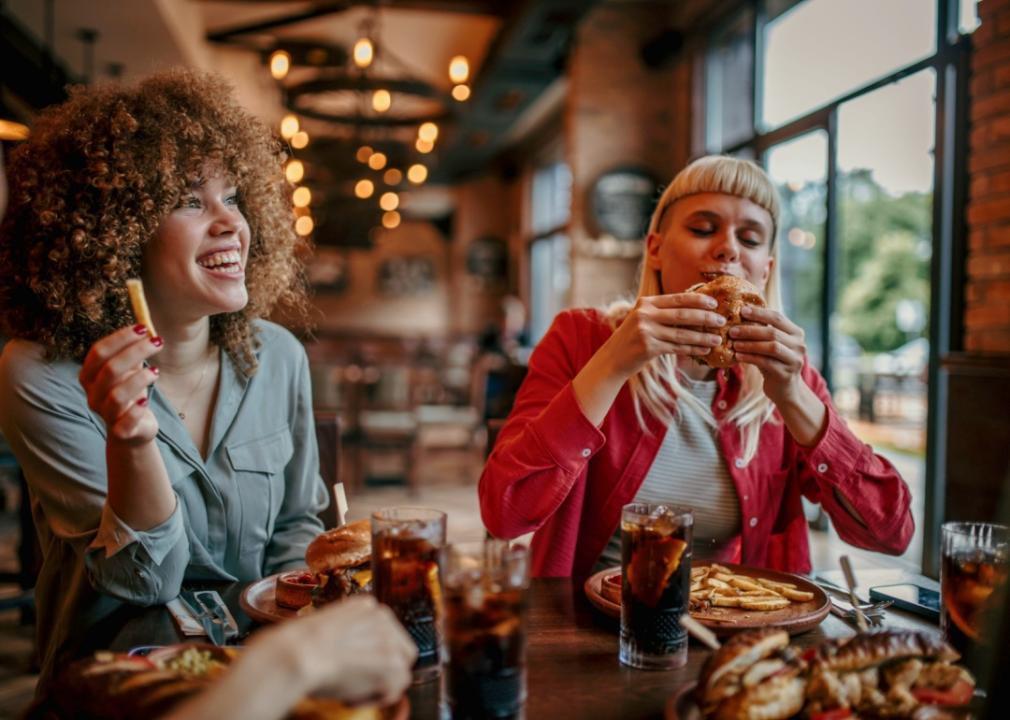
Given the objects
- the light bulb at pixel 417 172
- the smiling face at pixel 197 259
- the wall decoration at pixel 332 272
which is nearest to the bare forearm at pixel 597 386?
the smiling face at pixel 197 259

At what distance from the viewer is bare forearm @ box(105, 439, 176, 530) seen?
110 centimetres

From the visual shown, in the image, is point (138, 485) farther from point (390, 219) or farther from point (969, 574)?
point (390, 219)

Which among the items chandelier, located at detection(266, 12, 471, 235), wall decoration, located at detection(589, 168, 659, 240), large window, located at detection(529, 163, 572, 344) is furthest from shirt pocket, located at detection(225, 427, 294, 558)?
large window, located at detection(529, 163, 572, 344)

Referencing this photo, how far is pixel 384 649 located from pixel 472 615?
0.60 feet

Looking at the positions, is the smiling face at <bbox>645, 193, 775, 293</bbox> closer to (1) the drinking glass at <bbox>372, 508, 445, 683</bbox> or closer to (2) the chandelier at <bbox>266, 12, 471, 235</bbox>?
(1) the drinking glass at <bbox>372, 508, 445, 683</bbox>

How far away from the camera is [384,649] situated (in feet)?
1.99

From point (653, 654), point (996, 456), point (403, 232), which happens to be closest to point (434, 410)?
point (996, 456)

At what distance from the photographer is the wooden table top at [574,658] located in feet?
2.81

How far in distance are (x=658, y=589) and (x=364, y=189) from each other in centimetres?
641

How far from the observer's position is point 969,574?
100cm

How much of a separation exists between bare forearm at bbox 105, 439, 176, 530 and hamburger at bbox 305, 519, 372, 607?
0.25 meters

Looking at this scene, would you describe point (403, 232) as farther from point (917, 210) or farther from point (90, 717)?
point (90, 717)

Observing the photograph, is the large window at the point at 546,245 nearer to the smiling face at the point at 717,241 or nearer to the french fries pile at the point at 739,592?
the smiling face at the point at 717,241

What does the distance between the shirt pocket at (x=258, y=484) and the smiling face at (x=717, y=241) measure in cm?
91
